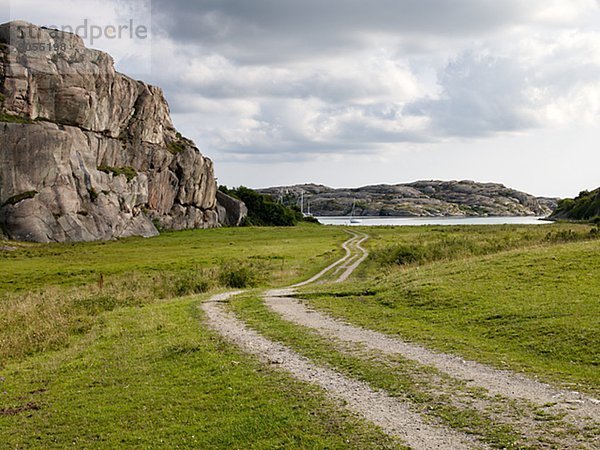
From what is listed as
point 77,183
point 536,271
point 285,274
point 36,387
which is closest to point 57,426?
point 36,387

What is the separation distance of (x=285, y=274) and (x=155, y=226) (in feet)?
312

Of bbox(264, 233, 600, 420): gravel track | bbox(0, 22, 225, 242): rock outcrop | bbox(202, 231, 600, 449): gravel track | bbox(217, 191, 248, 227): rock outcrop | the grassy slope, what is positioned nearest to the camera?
bbox(202, 231, 600, 449): gravel track

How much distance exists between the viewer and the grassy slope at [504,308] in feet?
59.1

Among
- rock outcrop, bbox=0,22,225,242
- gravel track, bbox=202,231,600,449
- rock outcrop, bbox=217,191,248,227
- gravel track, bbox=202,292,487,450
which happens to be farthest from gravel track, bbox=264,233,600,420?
rock outcrop, bbox=217,191,248,227

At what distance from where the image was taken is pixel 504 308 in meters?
24.5

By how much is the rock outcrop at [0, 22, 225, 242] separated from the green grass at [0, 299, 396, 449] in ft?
273

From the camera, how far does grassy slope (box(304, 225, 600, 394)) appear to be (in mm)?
18016

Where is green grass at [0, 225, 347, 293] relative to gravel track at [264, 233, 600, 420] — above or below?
below

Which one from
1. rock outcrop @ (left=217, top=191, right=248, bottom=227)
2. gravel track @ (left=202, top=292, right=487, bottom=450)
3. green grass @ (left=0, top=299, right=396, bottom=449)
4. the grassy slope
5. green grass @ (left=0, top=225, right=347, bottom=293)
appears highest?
rock outcrop @ (left=217, top=191, right=248, bottom=227)

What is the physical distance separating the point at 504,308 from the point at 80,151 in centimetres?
10886

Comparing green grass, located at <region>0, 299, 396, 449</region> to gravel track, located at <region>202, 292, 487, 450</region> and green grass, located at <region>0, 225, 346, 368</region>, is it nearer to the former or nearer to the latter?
gravel track, located at <region>202, 292, 487, 450</region>

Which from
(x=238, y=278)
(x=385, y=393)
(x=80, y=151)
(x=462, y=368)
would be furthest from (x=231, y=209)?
(x=385, y=393)

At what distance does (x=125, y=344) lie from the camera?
23.7 metres

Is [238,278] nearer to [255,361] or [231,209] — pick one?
[255,361]
